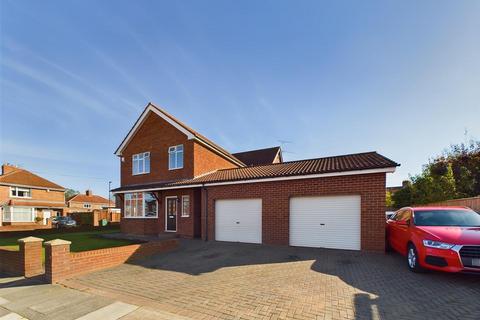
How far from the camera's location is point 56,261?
738 cm

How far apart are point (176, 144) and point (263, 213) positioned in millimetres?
7778

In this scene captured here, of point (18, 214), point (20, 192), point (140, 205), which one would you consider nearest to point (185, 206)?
point (140, 205)

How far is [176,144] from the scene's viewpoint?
56.2 feet

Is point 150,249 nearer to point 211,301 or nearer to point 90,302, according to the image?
point 90,302

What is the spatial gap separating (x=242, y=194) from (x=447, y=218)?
7.70 m

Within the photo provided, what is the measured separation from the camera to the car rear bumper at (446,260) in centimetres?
574

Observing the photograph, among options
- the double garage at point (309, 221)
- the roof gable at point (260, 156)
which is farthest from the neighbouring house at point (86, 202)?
the double garage at point (309, 221)

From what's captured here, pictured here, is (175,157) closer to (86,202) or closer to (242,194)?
(242,194)

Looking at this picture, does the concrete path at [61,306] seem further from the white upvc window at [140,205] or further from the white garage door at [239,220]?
the white upvc window at [140,205]

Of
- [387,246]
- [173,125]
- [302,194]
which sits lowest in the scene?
[387,246]

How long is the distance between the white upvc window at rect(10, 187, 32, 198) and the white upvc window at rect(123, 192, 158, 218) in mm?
24009

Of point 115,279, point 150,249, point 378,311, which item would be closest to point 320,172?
point 378,311

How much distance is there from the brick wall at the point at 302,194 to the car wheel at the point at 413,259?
230 cm

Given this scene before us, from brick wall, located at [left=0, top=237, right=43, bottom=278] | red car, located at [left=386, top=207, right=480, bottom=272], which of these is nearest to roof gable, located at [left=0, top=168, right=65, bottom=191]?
brick wall, located at [left=0, top=237, right=43, bottom=278]
